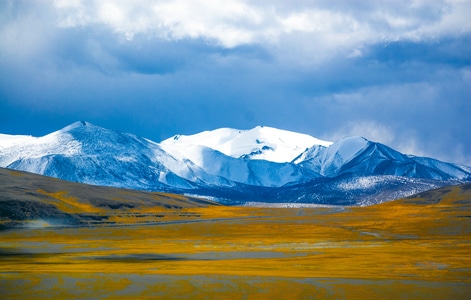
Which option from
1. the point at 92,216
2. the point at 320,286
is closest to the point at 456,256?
the point at 320,286

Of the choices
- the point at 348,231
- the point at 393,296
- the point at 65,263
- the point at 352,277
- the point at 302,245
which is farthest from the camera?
the point at 348,231

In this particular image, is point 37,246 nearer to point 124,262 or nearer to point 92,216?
point 124,262

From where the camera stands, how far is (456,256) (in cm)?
7638

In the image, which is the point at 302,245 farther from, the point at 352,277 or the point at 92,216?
the point at 92,216

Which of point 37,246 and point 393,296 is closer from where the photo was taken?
point 393,296

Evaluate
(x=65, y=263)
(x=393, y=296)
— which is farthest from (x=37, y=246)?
(x=393, y=296)

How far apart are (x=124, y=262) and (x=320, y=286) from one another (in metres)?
28.4

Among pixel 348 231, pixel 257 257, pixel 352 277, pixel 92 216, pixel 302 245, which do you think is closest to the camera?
pixel 352 277

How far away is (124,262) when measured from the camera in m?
75.6

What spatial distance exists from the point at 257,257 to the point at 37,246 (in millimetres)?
39038

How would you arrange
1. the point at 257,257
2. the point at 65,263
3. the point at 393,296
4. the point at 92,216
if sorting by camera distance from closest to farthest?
the point at 393,296 → the point at 65,263 → the point at 257,257 → the point at 92,216

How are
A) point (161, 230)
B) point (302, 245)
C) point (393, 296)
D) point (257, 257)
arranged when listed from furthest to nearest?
1. point (161, 230)
2. point (302, 245)
3. point (257, 257)
4. point (393, 296)

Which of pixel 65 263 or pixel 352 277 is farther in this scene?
pixel 65 263

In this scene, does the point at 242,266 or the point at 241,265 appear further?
the point at 241,265
